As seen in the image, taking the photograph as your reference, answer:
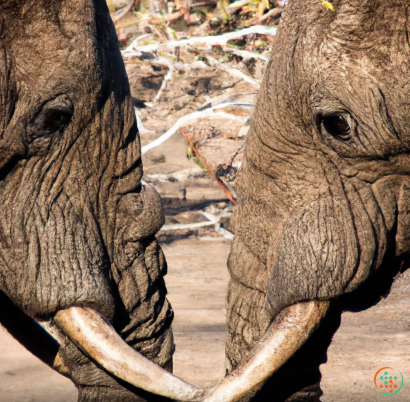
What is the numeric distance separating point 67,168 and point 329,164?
85cm

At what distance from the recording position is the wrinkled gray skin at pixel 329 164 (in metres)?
2.19

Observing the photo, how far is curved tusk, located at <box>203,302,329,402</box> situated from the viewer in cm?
229

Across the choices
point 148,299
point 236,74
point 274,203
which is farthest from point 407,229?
point 236,74

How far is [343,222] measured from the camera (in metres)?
2.32

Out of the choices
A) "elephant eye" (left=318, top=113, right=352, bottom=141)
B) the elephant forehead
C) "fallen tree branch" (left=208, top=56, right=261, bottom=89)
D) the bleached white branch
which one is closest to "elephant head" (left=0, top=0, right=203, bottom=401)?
the elephant forehead

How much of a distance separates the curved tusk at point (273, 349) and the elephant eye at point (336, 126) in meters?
0.53

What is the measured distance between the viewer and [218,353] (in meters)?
3.92

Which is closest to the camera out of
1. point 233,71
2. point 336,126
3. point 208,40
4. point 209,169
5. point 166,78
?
point 336,126

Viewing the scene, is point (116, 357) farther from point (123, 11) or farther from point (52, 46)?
point (123, 11)

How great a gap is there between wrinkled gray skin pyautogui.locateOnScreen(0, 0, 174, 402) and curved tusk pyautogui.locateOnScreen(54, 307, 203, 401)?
0.17ft

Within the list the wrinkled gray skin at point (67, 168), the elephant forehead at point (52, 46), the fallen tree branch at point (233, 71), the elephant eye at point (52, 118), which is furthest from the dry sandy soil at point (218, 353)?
the fallen tree branch at point (233, 71)

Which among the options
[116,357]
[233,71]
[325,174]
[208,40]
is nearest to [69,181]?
[116,357]

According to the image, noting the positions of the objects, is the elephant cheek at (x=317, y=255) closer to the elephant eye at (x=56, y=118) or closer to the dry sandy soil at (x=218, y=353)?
the elephant eye at (x=56, y=118)

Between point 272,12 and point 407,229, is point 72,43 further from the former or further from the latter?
point 272,12
